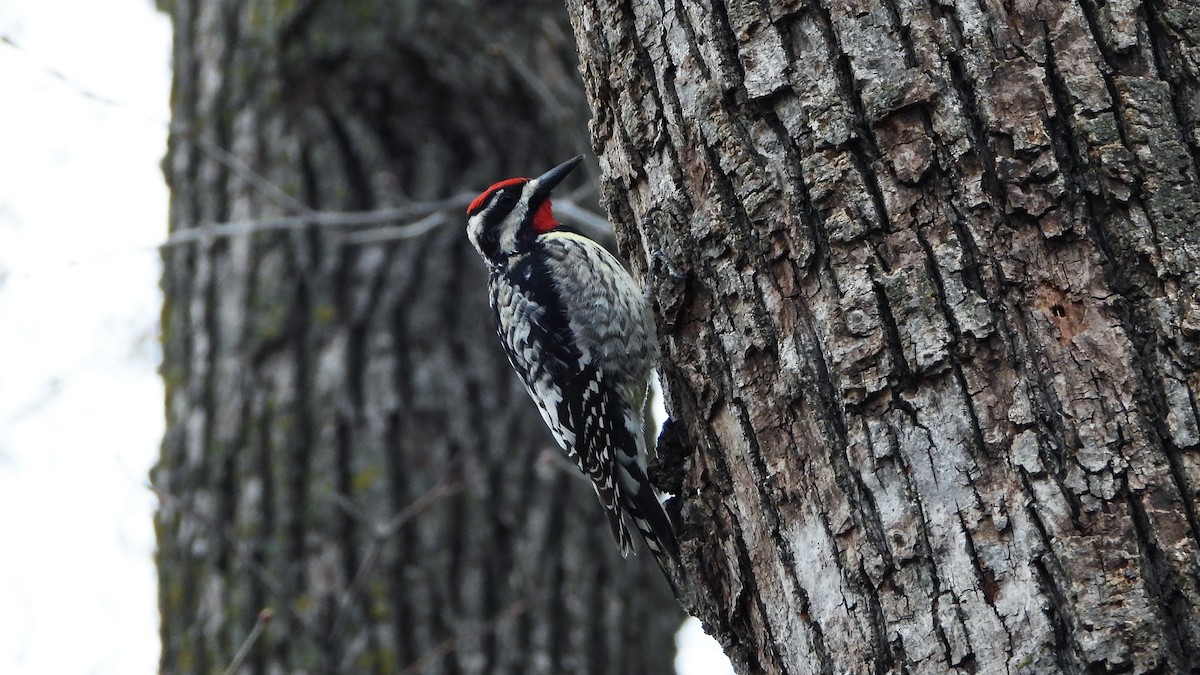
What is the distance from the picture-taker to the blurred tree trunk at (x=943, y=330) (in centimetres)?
163

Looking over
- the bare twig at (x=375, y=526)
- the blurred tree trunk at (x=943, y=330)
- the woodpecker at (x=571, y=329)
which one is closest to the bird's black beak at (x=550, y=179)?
the woodpecker at (x=571, y=329)

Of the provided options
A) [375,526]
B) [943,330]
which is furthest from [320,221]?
[943,330]

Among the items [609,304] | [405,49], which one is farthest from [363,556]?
[405,49]

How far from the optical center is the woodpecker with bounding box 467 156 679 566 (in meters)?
3.87

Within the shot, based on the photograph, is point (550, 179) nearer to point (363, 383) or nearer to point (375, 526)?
point (363, 383)

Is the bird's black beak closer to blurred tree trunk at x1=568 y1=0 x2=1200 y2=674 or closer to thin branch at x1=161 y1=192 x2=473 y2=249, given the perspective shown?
thin branch at x1=161 y1=192 x2=473 y2=249

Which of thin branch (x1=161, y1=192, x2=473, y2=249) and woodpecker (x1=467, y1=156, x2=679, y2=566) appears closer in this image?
woodpecker (x1=467, y1=156, x2=679, y2=566)

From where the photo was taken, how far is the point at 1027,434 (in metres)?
1.70

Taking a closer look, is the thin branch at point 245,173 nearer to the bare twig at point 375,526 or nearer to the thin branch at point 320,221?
the thin branch at point 320,221

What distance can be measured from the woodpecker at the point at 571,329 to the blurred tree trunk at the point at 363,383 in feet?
0.61

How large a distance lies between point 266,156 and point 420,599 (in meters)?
1.79

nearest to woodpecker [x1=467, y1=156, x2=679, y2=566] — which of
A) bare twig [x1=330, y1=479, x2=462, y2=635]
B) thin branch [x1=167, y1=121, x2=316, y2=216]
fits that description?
bare twig [x1=330, y1=479, x2=462, y2=635]

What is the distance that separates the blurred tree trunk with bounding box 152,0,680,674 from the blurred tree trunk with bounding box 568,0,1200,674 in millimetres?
1883

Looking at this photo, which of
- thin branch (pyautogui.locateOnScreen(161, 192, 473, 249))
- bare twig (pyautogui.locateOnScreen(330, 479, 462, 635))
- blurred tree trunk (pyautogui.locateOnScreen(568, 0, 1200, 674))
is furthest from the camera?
thin branch (pyautogui.locateOnScreen(161, 192, 473, 249))
